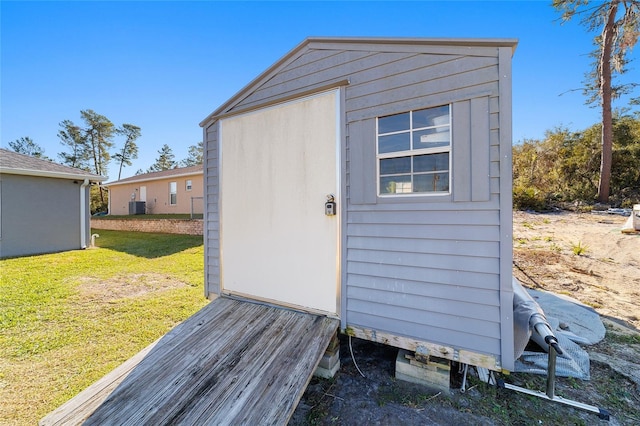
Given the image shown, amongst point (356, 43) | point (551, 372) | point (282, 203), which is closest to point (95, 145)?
point (282, 203)

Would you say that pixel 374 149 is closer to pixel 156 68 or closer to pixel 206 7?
pixel 206 7

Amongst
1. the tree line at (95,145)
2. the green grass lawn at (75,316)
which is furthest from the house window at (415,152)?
the tree line at (95,145)

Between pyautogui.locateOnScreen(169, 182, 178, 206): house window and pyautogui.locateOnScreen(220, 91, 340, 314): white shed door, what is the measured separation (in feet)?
43.1

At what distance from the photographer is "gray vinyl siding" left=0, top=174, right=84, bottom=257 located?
7258 millimetres

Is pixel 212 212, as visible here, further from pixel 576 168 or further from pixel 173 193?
pixel 576 168

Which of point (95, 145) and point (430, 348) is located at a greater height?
point (95, 145)

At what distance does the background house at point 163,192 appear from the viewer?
44.9ft

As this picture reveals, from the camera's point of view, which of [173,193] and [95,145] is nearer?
[173,193]

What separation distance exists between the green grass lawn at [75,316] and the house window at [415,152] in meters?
3.36

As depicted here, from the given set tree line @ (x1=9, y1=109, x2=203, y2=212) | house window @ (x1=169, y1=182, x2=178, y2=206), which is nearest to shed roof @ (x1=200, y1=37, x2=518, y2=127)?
house window @ (x1=169, y1=182, x2=178, y2=206)

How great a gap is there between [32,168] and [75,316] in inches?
291

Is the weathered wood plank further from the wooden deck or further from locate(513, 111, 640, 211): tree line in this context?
locate(513, 111, 640, 211): tree line

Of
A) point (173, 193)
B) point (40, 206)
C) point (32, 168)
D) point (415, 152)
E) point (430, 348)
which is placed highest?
point (32, 168)

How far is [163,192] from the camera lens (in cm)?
1509
